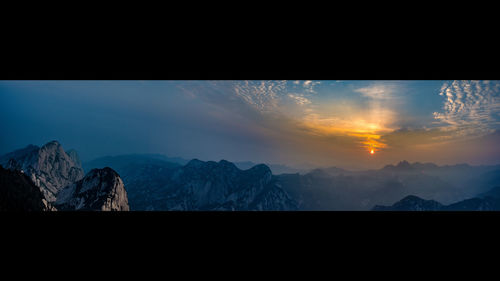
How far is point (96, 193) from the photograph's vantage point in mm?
89062

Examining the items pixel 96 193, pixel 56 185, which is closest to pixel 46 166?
pixel 56 185

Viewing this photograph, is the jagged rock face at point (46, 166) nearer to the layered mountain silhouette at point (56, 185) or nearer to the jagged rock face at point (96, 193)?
the layered mountain silhouette at point (56, 185)

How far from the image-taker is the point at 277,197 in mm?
193500

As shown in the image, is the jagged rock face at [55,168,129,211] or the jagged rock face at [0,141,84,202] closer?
the jagged rock face at [55,168,129,211]

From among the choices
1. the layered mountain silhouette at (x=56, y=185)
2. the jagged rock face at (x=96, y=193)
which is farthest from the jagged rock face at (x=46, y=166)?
the jagged rock face at (x=96, y=193)

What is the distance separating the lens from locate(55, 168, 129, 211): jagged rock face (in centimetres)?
8669

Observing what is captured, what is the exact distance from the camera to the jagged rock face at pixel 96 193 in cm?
8669

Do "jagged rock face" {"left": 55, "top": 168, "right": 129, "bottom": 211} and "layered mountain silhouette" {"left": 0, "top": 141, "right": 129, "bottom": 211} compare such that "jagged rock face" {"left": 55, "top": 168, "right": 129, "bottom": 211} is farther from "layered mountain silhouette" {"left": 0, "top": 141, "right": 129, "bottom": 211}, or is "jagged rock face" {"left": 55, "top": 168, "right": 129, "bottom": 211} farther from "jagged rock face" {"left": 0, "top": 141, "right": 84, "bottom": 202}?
"jagged rock face" {"left": 0, "top": 141, "right": 84, "bottom": 202}

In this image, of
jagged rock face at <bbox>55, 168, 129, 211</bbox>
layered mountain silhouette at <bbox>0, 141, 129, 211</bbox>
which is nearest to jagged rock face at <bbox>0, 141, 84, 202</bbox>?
layered mountain silhouette at <bbox>0, 141, 129, 211</bbox>

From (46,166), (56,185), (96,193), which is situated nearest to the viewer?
(96,193)

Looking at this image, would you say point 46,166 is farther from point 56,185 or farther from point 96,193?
point 96,193
